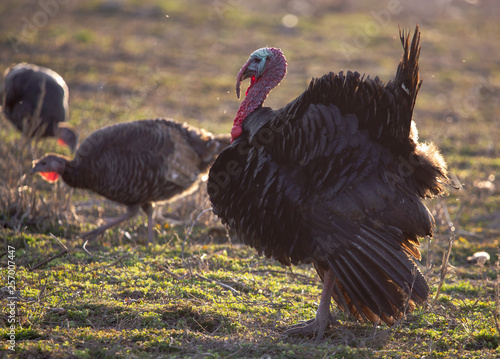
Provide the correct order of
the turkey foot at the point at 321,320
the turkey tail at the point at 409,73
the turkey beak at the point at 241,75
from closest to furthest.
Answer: the turkey tail at the point at 409,73, the turkey foot at the point at 321,320, the turkey beak at the point at 241,75

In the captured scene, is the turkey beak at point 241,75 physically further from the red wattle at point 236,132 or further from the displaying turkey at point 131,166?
the displaying turkey at point 131,166

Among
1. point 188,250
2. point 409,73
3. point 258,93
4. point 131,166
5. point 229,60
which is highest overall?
point 229,60

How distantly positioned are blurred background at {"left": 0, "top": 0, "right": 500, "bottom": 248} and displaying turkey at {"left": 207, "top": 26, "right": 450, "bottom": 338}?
120 inches

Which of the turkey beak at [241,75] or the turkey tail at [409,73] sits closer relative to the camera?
the turkey tail at [409,73]

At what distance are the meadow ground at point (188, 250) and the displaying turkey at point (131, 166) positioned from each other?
274 mm

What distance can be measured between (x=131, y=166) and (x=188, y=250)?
3.69 ft

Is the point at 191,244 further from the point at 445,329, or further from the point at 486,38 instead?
the point at 486,38

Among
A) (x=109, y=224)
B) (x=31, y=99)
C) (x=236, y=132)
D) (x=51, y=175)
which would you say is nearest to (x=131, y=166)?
(x=109, y=224)

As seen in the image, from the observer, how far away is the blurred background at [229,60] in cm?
847

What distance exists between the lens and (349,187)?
3873 millimetres

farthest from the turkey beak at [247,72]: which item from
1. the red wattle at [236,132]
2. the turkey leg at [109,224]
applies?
the turkey leg at [109,224]

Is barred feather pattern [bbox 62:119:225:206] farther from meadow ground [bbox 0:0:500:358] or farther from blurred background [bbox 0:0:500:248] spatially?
blurred background [bbox 0:0:500:248]

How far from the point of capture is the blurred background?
333 inches

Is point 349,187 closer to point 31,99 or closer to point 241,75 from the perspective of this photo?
point 241,75
